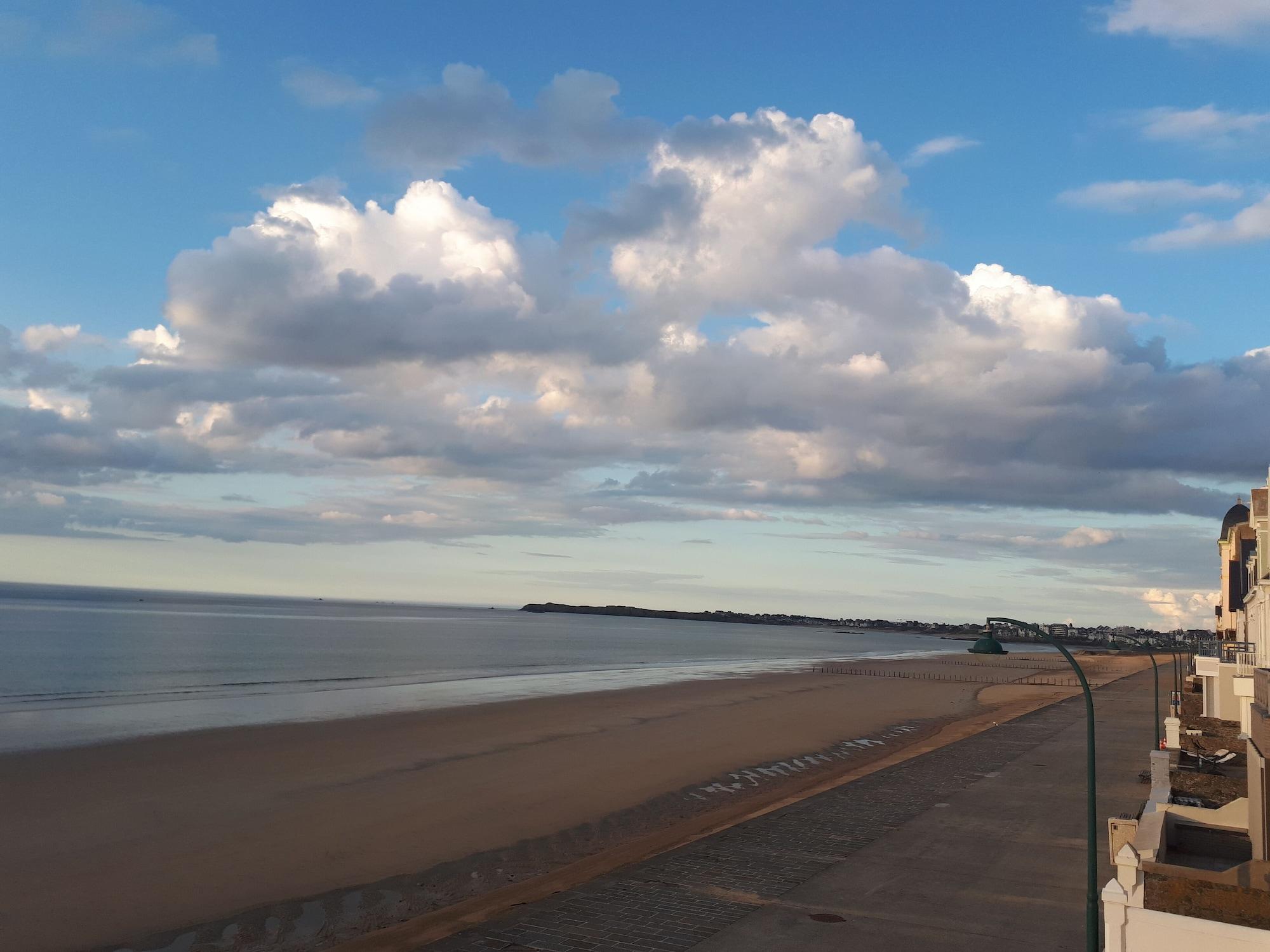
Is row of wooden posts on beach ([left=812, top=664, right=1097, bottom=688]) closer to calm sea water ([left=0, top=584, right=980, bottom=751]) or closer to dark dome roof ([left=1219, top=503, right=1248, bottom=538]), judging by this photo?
calm sea water ([left=0, top=584, right=980, bottom=751])

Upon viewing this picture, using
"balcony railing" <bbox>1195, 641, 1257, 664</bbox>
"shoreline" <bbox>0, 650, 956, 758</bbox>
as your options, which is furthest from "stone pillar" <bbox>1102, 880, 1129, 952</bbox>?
"shoreline" <bbox>0, 650, 956, 758</bbox>

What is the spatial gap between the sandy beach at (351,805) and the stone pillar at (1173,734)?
402 inches

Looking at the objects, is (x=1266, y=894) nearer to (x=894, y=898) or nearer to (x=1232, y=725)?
(x=894, y=898)

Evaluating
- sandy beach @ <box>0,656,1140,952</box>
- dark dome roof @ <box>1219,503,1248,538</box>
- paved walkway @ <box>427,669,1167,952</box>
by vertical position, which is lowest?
sandy beach @ <box>0,656,1140,952</box>

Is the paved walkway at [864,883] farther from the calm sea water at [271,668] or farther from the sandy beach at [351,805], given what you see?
the calm sea water at [271,668]

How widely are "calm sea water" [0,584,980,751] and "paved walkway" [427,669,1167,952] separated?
88.1 ft

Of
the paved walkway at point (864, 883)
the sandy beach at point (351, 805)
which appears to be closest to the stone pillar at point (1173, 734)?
the paved walkway at point (864, 883)

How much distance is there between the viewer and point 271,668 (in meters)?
70.9

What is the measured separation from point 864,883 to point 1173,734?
47.2 feet

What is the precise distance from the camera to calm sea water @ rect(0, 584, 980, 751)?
4262 cm

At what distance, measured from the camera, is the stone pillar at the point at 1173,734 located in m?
24.8

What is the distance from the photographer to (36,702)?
1789 inches

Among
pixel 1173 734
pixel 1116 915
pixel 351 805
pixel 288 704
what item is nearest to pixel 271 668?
pixel 288 704

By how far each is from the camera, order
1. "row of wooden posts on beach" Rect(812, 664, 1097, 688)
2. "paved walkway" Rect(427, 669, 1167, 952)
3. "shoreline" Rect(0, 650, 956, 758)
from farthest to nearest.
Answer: "row of wooden posts on beach" Rect(812, 664, 1097, 688) → "shoreline" Rect(0, 650, 956, 758) → "paved walkway" Rect(427, 669, 1167, 952)
